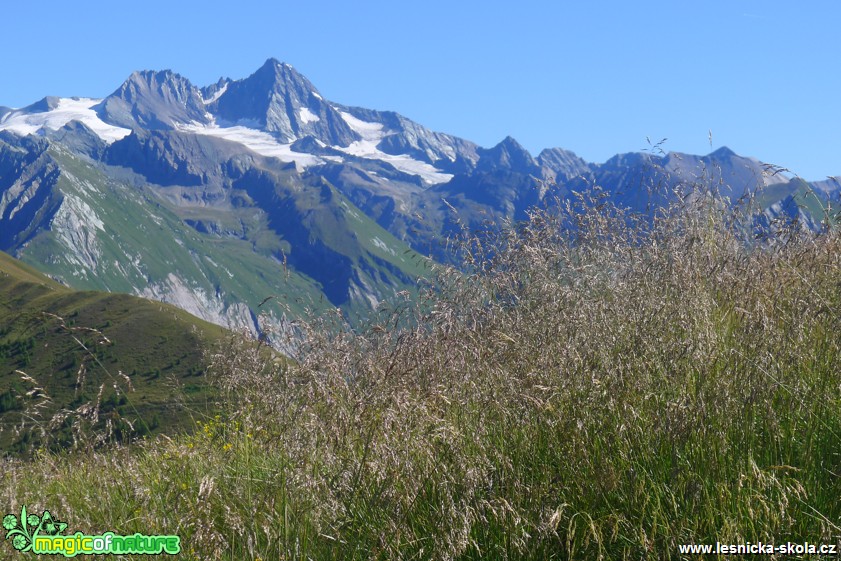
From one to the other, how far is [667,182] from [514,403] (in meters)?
4.56

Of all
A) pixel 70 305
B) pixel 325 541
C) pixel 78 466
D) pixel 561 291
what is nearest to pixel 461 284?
pixel 561 291

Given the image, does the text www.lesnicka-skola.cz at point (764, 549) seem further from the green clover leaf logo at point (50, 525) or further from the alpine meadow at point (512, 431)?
the green clover leaf logo at point (50, 525)

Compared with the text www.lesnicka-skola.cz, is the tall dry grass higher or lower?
higher

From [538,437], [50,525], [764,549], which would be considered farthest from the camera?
[50,525]

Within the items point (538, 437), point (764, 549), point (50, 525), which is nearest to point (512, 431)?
point (538, 437)

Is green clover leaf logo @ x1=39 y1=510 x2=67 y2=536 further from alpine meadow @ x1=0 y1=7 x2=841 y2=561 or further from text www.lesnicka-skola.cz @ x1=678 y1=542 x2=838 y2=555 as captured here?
text www.lesnicka-skola.cz @ x1=678 y1=542 x2=838 y2=555

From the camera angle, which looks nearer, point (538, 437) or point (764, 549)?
point (764, 549)

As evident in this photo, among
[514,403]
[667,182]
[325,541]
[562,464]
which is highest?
[667,182]

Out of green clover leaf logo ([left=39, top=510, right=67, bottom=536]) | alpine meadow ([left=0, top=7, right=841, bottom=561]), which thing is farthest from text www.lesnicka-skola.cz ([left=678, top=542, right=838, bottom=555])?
green clover leaf logo ([left=39, top=510, right=67, bottom=536])

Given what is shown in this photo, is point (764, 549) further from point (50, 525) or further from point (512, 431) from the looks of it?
point (50, 525)

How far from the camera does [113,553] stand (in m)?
3.98

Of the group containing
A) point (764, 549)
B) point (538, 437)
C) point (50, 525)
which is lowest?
point (764, 549)

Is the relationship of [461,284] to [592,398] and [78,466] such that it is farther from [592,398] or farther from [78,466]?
[78,466]

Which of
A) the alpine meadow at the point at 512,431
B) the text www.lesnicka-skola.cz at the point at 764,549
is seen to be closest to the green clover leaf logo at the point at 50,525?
the alpine meadow at the point at 512,431
